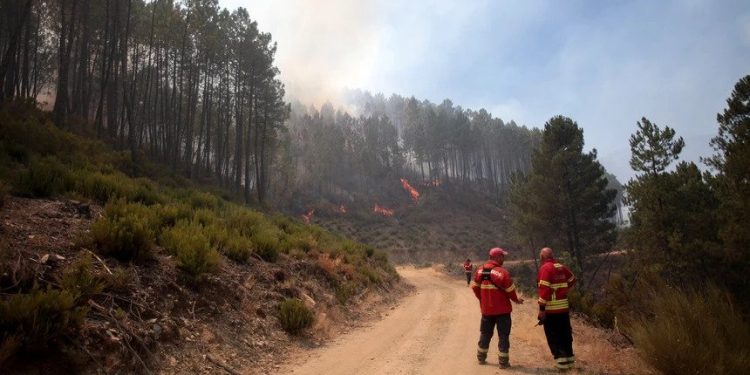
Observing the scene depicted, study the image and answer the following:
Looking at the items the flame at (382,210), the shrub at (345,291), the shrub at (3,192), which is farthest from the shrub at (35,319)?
the flame at (382,210)

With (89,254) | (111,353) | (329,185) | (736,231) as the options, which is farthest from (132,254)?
(329,185)

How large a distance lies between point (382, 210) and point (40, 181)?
64168mm

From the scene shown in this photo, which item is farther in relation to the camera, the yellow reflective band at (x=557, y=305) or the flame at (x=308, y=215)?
the flame at (x=308, y=215)

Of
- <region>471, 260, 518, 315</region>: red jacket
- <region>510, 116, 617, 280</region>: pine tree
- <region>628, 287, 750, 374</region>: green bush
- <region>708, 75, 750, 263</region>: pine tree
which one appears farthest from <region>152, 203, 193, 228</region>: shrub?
<region>510, 116, 617, 280</region>: pine tree

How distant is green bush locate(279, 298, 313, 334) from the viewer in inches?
346

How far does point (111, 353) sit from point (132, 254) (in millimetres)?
2563

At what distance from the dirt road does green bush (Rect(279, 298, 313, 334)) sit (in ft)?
2.69

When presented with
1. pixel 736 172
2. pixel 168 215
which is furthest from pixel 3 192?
pixel 736 172

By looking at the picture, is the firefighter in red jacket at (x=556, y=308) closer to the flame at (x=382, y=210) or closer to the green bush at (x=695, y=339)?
the green bush at (x=695, y=339)

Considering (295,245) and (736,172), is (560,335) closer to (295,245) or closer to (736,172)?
(295,245)

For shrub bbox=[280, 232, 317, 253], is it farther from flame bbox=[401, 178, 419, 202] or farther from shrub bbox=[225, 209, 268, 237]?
flame bbox=[401, 178, 419, 202]

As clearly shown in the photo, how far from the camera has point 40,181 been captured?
9.14 metres

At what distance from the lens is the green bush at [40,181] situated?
8781mm

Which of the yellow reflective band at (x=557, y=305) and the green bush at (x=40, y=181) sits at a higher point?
the green bush at (x=40, y=181)
